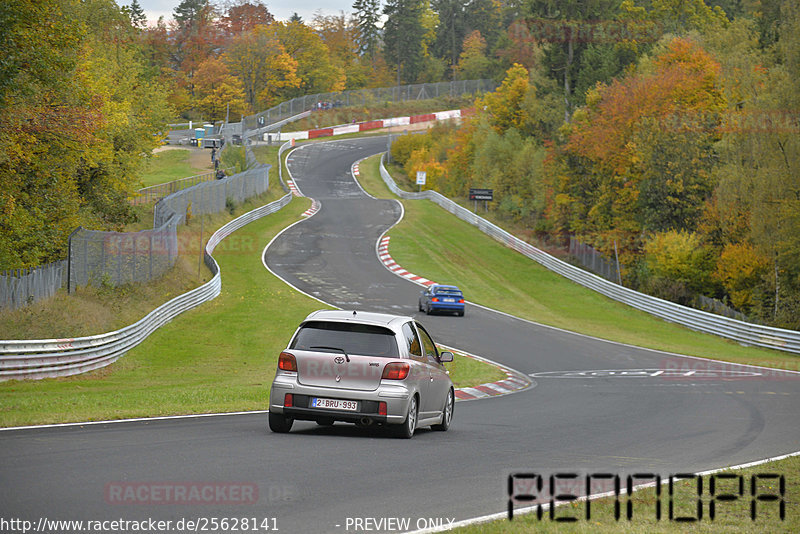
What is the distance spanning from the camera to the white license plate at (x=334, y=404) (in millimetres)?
11578

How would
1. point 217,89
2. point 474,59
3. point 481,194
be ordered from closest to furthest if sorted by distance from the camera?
1. point 481,194
2. point 217,89
3. point 474,59

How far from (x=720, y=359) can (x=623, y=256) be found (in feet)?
80.7

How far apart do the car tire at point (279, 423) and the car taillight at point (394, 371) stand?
1.44 metres

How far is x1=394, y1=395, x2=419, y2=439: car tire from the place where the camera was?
38.9 ft

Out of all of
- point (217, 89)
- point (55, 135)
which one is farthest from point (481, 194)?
point (217, 89)

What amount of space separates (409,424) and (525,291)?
38457mm

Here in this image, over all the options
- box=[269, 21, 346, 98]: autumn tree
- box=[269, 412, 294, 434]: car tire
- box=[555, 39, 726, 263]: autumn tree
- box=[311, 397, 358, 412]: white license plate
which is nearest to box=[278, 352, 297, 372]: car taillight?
box=[311, 397, 358, 412]: white license plate

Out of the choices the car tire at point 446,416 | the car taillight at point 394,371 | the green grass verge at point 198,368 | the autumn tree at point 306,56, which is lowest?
the green grass verge at point 198,368

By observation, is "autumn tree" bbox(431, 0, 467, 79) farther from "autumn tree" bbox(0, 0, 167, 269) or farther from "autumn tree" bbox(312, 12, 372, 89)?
"autumn tree" bbox(0, 0, 167, 269)

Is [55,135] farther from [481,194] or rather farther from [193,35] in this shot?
[193,35]

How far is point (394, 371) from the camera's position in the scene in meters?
11.7

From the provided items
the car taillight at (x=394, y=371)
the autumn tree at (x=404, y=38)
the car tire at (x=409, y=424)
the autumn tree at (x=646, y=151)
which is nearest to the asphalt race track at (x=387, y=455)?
the car tire at (x=409, y=424)

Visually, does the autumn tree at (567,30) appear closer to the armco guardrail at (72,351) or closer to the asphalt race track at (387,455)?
the armco guardrail at (72,351)

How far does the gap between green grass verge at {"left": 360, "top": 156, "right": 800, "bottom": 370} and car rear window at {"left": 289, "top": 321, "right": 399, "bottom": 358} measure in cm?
2516
